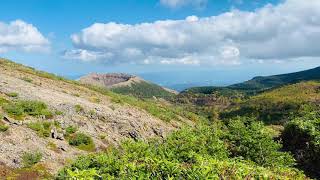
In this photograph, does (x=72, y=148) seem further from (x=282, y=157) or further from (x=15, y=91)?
(x=282, y=157)

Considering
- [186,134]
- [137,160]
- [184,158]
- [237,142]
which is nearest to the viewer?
[137,160]

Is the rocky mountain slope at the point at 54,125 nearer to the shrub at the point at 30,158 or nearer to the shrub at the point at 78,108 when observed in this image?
the shrub at the point at 78,108

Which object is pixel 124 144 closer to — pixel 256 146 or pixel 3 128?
pixel 256 146

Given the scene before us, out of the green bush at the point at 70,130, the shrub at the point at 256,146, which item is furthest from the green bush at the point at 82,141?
the shrub at the point at 256,146

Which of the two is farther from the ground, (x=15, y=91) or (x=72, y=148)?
(x=15, y=91)

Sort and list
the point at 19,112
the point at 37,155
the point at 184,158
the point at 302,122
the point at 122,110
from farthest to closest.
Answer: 1. the point at 122,110
2. the point at 302,122
3. the point at 19,112
4. the point at 37,155
5. the point at 184,158

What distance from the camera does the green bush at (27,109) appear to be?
156 feet

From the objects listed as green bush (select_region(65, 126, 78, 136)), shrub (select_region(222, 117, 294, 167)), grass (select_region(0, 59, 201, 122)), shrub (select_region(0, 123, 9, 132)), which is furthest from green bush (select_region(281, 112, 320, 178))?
shrub (select_region(0, 123, 9, 132))

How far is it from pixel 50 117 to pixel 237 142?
23746mm

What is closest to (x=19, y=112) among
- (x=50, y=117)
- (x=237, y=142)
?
(x=50, y=117)

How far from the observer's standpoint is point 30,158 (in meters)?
37.3

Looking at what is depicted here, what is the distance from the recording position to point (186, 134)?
3447 centimetres

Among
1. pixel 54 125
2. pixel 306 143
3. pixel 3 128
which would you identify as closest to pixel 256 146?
pixel 306 143

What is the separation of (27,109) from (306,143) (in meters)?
35.8
